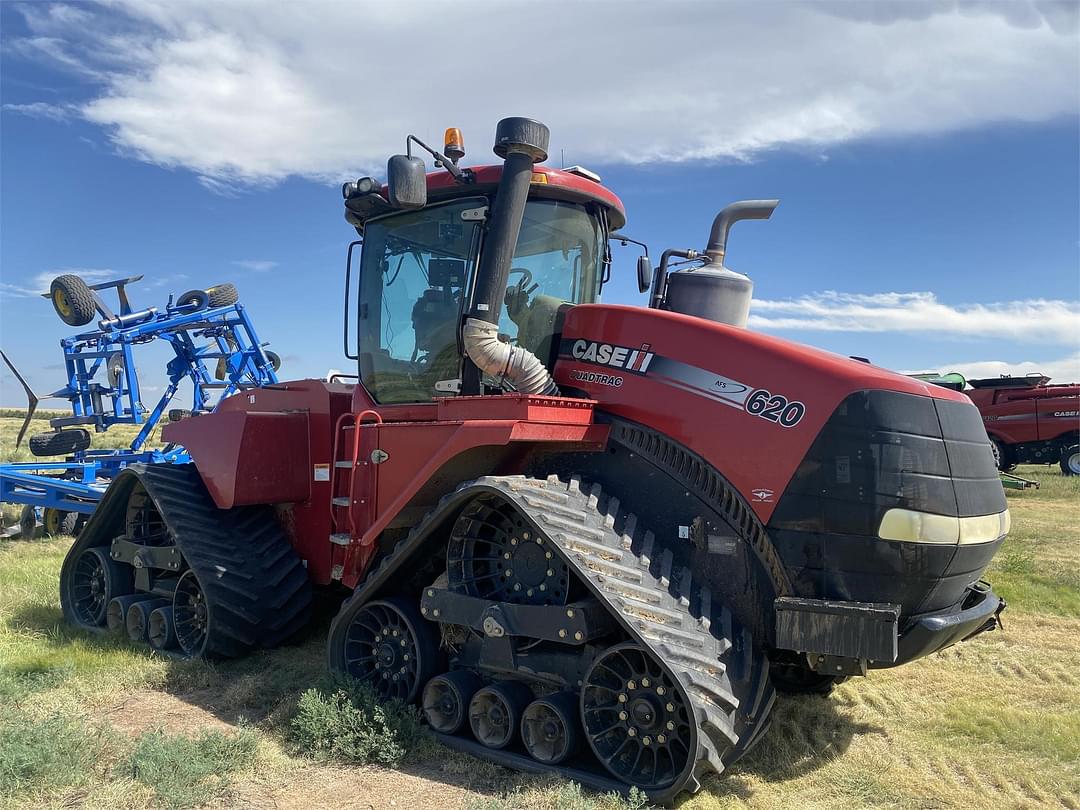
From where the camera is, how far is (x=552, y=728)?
4.19 m

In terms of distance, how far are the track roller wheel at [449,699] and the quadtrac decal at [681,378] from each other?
5.84 ft

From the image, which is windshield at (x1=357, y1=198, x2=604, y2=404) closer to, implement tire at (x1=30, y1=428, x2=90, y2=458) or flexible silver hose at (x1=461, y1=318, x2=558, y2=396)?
flexible silver hose at (x1=461, y1=318, x2=558, y2=396)

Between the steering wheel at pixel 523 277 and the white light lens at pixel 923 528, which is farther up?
the steering wheel at pixel 523 277

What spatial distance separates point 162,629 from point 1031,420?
62.2ft

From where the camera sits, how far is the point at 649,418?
4.54m

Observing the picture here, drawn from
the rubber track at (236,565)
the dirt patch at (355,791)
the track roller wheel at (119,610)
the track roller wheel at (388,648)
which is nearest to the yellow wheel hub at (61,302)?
the track roller wheel at (119,610)

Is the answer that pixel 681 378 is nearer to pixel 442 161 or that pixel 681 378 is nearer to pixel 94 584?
pixel 442 161

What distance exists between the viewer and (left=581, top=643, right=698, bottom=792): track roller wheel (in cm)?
379

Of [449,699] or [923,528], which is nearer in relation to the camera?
[923,528]

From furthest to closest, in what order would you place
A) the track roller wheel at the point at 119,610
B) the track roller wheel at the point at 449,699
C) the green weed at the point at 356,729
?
the track roller wheel at the point at 119,610 < the track roller wheel at the point at 449,699 < the green weed at the point at 356,729

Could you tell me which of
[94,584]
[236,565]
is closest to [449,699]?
[236,565]

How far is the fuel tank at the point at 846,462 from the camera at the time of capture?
3.90m

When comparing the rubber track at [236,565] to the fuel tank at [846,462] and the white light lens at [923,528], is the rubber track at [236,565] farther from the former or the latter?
the white light lens at [923,528]

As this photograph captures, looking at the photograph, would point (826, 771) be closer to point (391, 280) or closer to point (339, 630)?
point (339, 630)
